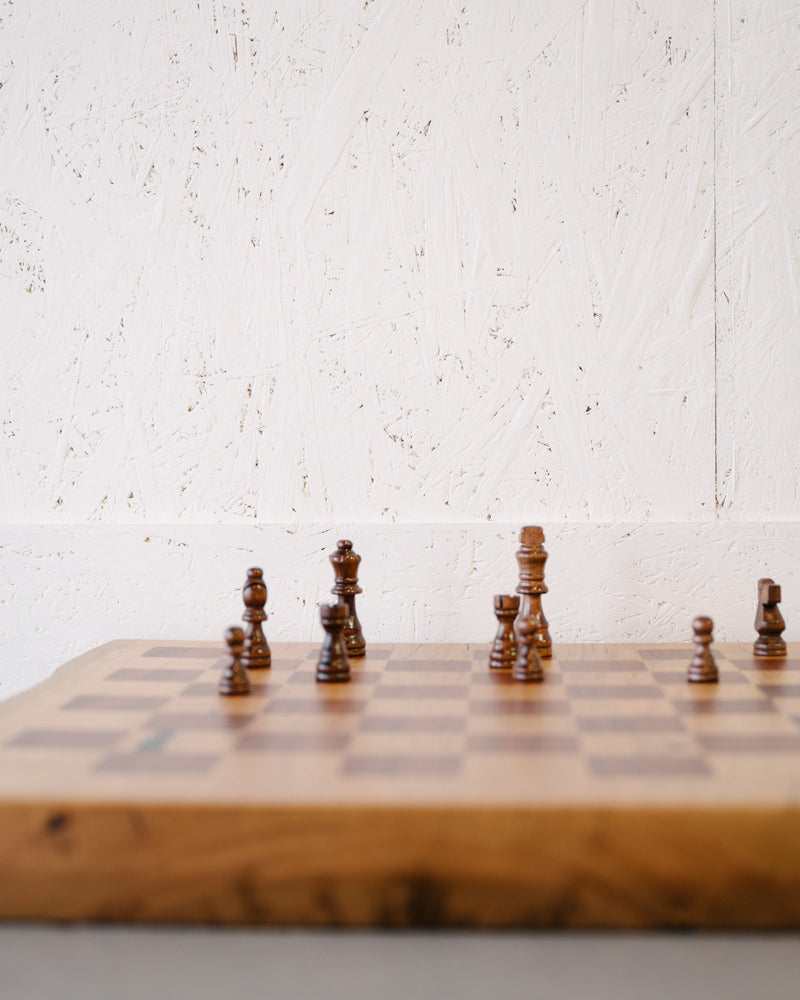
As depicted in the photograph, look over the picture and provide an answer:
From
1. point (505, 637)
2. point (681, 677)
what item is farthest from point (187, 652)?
point (681, 677)

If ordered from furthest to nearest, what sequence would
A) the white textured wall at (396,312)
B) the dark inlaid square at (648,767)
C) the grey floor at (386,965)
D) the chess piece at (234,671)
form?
the white textured wall at (396,312) < the chess piece at (234,671) < the dark inlaid square at (648,767) < the grey floor at (386,965)

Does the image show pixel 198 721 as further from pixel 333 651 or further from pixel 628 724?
pixel 628 724

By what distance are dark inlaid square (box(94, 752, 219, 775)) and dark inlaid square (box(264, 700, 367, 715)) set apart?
0.64ft

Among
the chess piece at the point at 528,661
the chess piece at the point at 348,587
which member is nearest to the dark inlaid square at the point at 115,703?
the chess piece at the point at 348,587

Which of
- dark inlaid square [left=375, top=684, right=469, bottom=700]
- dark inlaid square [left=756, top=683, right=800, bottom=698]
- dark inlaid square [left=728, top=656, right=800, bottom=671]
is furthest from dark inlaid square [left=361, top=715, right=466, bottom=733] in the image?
dark inlaid square [left=728, top=656, right=800, bottom=671]

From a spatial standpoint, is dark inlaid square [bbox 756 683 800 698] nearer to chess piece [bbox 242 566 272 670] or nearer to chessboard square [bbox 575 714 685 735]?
chessboard square [bbox 575 714 685 735]

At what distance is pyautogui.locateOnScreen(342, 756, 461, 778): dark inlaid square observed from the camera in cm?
84

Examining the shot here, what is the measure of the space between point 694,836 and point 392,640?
983mm

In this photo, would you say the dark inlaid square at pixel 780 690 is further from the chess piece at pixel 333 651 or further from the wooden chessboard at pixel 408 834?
the chess piece at pixel 333 651

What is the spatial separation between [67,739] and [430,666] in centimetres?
57

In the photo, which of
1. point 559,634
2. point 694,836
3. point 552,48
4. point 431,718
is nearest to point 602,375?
point 559,634

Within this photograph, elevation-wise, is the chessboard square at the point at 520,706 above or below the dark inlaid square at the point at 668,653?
above

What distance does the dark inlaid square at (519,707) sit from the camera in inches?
42.0

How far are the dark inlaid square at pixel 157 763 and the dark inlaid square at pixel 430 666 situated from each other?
18.6 inches
